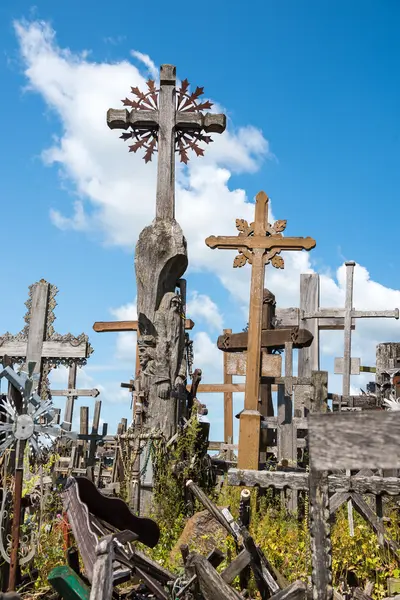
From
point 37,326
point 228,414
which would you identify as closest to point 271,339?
point 37,326

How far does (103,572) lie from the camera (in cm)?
452

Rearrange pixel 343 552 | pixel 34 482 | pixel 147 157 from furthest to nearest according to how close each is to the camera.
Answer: pixel 147 157 → pixel 34 482 → pixel 343 552

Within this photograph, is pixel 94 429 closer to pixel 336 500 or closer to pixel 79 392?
pixel 79 392

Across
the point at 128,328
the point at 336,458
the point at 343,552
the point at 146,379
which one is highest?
the point at 128,328

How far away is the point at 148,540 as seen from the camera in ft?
20.0

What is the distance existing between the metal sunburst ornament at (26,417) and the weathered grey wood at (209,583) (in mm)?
2107

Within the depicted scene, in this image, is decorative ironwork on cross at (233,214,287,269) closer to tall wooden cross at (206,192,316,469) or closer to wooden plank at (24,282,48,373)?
tall wooden cross at (206,192,316,469)

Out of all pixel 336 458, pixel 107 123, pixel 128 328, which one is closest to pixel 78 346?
pixel 128 328

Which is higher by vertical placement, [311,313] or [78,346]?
[311,313]

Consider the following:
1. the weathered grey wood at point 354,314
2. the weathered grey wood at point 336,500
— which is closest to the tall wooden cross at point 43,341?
the weathered grey wood at point 354,314

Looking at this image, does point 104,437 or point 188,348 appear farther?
point 104,437

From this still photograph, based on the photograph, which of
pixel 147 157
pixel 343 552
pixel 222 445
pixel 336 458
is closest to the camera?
pixel 336 458

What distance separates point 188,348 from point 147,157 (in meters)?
3.71

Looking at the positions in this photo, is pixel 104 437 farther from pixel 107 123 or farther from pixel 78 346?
pixel 107 123
